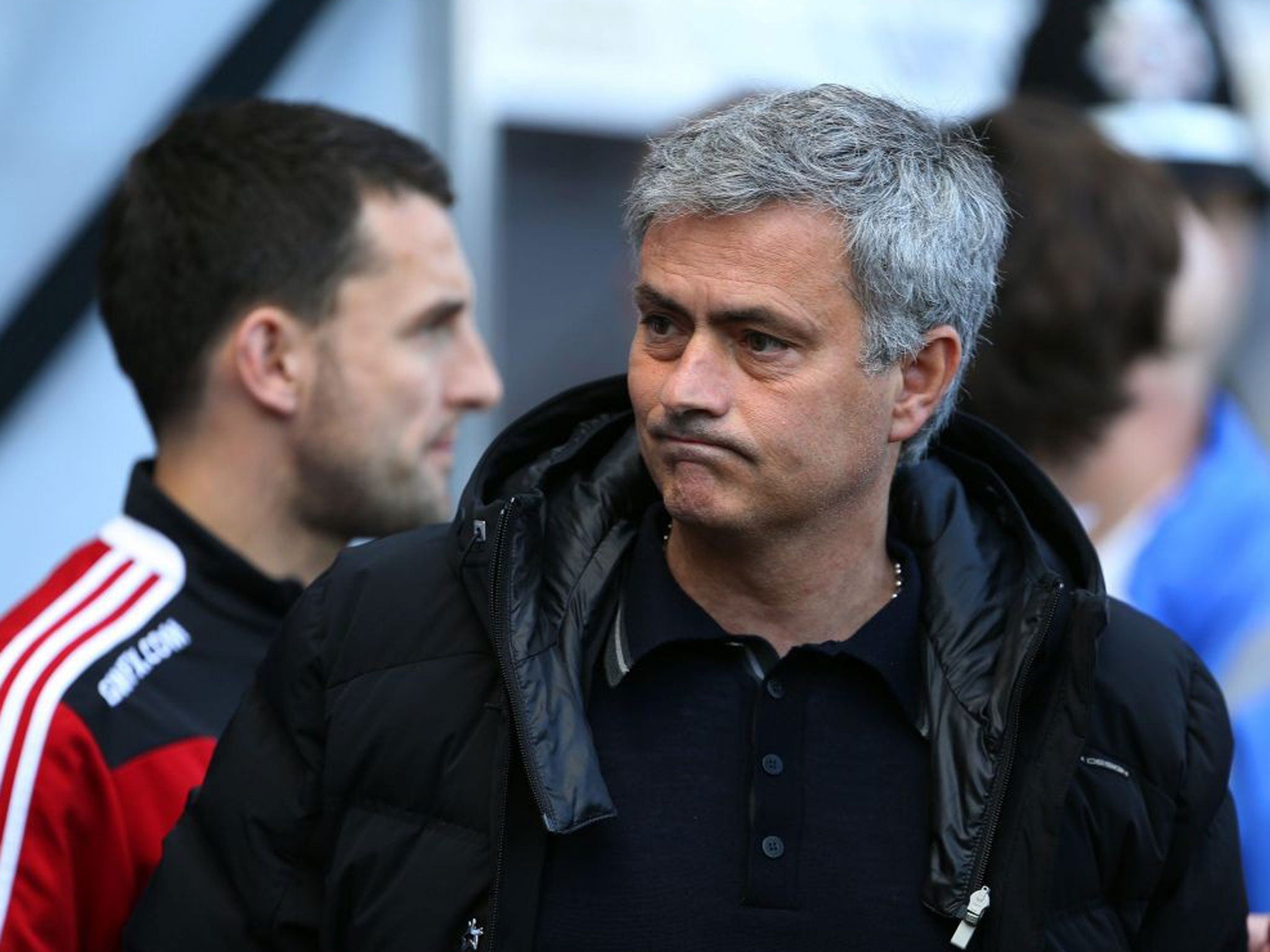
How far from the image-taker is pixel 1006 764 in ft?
7.20

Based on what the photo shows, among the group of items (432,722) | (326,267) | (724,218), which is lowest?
(432,722)

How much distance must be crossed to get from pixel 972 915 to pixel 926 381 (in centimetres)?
64

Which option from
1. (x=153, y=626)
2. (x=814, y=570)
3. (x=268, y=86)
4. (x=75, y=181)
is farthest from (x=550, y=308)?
(x=814, y=570)

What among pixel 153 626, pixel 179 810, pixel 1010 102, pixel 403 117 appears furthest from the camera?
pixel 403 117

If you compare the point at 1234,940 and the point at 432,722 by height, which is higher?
the point at 432,722

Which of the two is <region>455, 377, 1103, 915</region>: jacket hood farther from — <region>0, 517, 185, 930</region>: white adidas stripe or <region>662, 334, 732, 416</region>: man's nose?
<region>0, 517, 185, 930</region>: white adidas stripe

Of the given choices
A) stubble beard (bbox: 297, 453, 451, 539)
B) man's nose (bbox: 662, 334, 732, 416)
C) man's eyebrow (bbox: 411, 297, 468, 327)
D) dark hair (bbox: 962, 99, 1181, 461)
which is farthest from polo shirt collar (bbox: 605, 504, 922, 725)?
dark hair (bbox: 962, 99, 1181, 461)

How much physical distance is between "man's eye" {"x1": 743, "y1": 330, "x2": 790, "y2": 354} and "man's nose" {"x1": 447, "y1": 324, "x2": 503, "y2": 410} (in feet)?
3.51

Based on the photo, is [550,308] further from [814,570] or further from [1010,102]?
[814,570]

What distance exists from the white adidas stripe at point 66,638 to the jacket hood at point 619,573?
647 millimetres

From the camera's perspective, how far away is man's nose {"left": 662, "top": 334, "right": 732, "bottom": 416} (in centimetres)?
218

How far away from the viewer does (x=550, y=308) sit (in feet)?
17.5

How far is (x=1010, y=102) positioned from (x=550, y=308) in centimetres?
178

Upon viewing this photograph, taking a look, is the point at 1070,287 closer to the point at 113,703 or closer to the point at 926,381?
the point at 926,381
